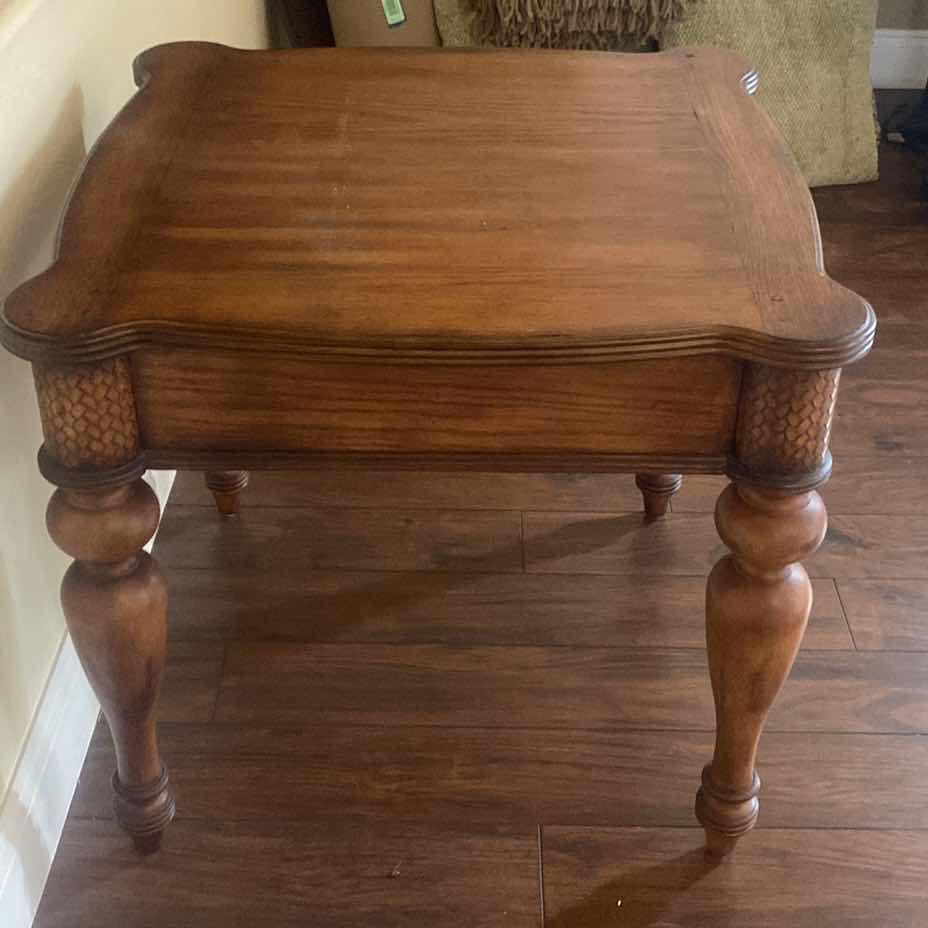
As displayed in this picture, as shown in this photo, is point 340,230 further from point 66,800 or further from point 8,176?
point 66,800

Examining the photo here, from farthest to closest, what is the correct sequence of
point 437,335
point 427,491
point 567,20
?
point 567,20
point 427,491
point 437,335

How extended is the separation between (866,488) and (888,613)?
8.3 inches

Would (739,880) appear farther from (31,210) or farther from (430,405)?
(31,210)

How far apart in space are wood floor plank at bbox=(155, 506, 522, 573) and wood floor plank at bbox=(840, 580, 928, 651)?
13.8 inches

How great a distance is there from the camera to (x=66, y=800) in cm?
105

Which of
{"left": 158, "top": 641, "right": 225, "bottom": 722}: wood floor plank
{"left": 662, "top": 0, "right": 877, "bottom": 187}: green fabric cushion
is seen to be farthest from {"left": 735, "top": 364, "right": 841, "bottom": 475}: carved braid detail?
{"left": 662, "top": 0, "right": 877, "bottom": 187}: green fabric cushion

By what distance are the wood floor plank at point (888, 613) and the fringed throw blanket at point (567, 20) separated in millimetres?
891

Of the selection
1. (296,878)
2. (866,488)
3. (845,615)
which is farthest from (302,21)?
(296,878)

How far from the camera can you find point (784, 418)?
0.75m

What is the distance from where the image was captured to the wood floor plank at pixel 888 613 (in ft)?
4.02

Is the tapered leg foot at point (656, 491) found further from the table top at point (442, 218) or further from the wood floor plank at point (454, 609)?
the table top at point (442, 218)

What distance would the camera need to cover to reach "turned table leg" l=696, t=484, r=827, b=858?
799 mm

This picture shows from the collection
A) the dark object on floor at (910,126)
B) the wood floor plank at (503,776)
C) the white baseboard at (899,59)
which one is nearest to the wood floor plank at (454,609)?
the wood floor plank at (503,776)

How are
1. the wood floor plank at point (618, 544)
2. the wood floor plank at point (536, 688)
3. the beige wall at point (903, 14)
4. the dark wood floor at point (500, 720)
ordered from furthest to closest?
the beige wall at point (903, 14) → the wood floor plank at point (618, 544) → the wood floor plank at point (536, 688) → the dark wood floor at point (500, 720)
